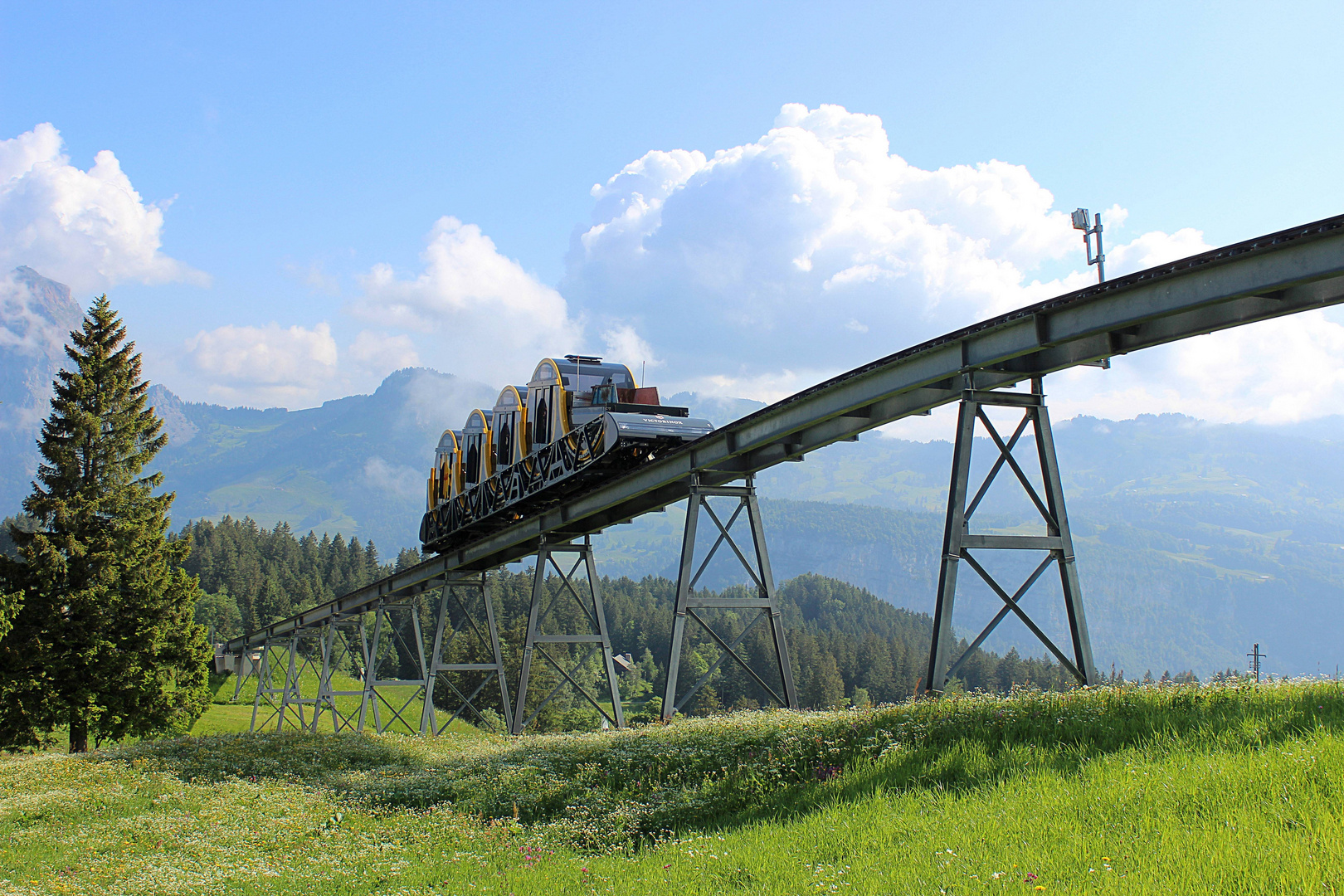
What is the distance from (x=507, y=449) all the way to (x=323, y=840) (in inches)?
636

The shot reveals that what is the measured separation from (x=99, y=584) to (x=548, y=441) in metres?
20.3

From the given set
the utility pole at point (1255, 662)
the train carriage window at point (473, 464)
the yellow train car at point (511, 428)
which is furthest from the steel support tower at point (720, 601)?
the train carriage window at point (473, 464)

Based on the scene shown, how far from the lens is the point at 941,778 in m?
9.61

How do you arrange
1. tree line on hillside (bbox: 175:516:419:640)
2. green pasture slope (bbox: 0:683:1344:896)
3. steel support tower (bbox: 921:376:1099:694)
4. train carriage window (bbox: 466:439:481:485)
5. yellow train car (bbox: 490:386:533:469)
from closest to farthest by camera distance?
green pasture slope (bbox: 0:683:1344:896)
steel support tower (bbox: 921:376:1099:694)
yellow train car (bbox: 490:386:533:469)
train carriage window (bbox: 466:439:481:485)
tree line on hillside (bbox: 175:516:419:640)

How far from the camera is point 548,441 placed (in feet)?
83.1

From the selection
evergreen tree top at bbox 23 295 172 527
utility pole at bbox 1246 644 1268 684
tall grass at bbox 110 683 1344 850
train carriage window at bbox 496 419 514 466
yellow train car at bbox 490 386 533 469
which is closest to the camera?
tall grass at bbox 110 683 1344 850

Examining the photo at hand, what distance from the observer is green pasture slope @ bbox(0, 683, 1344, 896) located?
6.81 metres

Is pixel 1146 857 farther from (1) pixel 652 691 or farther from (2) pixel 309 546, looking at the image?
(2) pixel 309 546

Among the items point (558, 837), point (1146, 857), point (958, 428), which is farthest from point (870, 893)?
point (958, 428)

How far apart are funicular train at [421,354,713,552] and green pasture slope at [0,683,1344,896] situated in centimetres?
685

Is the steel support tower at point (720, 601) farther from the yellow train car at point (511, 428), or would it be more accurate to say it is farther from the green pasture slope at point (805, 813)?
the yellow train car at point (511, 428)

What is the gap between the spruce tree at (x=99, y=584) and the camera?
3331 cm

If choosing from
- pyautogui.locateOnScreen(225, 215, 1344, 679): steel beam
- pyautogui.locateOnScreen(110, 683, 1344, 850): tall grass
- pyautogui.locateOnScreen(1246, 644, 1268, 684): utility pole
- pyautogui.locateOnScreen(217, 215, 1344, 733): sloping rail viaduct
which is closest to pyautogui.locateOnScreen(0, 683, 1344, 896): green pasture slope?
pyautogui.locateOnScreen(110, 683, 1344, 850): tall grass

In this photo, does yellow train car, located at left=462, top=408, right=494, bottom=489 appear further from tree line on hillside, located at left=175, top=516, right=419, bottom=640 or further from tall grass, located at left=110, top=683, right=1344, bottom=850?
tree line on hillside, located at left=175, top=516, right=419, bottom=640
